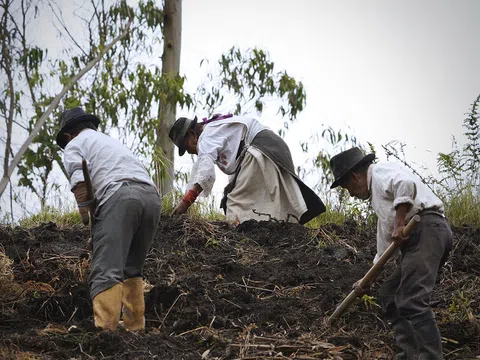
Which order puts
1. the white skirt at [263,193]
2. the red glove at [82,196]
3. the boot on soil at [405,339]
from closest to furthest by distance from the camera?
the boot on soil at [405,339]
the red glove at [82,196]
the white skirt at [263,193]

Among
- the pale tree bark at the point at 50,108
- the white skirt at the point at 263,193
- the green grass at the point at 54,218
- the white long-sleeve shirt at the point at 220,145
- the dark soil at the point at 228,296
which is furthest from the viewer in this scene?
the pale tree bark at the point at 50,108

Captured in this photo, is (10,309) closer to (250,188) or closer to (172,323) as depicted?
(172,323)

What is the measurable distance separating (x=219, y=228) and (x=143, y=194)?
3.07 meters

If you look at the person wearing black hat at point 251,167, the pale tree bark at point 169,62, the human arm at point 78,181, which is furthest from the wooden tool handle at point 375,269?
the pale tree bark at point 169,62

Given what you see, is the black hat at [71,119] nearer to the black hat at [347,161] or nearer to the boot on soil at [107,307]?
the boot on soil at [107,307]

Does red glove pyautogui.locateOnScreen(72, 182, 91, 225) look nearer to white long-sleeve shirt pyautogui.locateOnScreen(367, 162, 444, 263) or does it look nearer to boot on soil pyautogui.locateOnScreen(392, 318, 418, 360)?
white long-sleeve shirt pyautogui.locateOnScreen(367, 162, 444, 263)

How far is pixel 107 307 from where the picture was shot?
5.94m

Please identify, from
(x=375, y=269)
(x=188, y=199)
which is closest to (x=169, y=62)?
(x=188, y=199)

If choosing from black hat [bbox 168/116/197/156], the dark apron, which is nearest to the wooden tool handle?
the dark apron

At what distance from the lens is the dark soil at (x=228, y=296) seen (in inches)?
226

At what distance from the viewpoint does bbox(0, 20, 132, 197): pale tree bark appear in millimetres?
13262

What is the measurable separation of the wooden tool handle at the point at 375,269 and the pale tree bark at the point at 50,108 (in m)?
7.54

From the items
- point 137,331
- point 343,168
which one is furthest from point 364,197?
point 137,331

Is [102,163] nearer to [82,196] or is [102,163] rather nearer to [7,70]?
[82,196]
